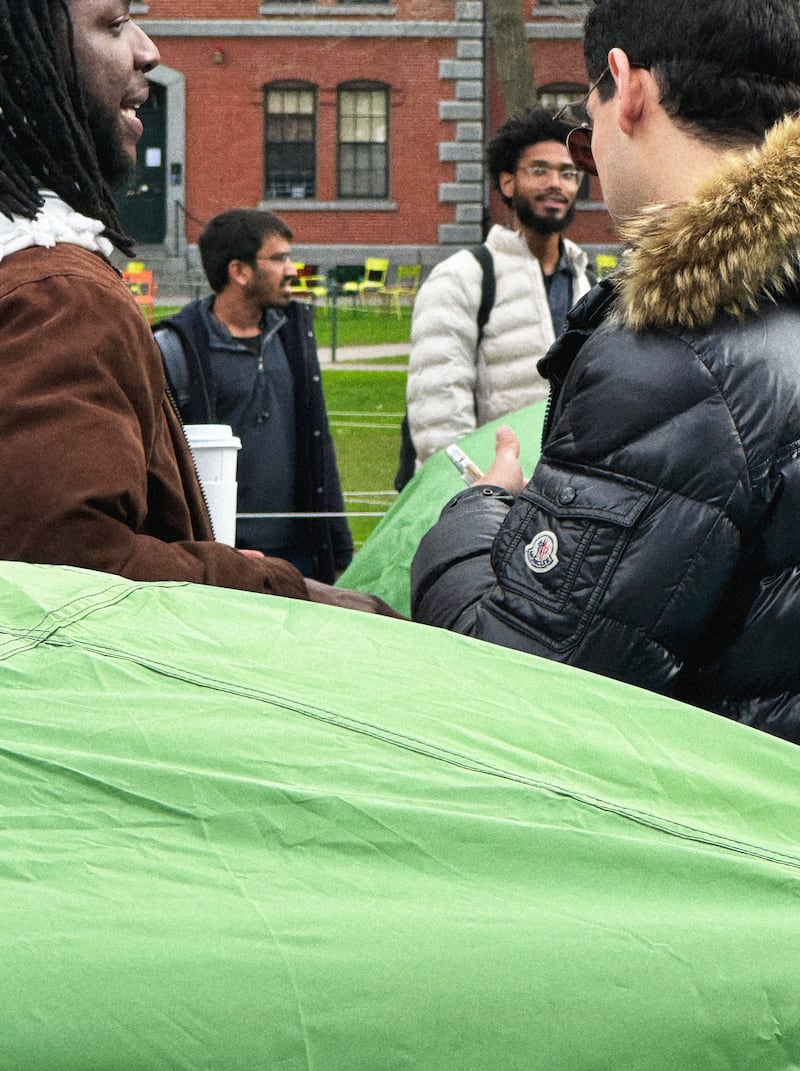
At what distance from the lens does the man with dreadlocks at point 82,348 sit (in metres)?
1.88

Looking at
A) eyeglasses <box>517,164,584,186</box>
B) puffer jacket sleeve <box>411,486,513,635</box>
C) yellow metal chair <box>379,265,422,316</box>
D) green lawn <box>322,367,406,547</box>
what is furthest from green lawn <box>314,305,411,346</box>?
puffer jacket sleeve <box>411,486,513,635</box>

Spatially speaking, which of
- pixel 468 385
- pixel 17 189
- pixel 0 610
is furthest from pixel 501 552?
pixel 468 385

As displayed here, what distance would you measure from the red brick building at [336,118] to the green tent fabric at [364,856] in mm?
28116

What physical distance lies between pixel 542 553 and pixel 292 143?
29.9 metres

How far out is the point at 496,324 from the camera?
16.5 ft

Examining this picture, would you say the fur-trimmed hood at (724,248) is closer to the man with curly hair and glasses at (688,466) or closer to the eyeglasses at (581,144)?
the man with curly hair and glasses at (688,466)

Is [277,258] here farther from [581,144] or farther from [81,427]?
[81,427]

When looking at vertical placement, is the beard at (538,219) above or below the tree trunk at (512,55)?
below

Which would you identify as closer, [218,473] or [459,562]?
[459,562]

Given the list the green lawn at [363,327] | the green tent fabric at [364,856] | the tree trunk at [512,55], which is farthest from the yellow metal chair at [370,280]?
the green tent fabric at [364,856]

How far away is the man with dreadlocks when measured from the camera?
1.88 metres

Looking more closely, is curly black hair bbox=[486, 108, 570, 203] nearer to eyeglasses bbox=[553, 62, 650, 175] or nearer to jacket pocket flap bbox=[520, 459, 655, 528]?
eyeglasses bbox=[553, 62, 650, 175]

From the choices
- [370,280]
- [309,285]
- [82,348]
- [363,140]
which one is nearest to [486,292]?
[82,348]

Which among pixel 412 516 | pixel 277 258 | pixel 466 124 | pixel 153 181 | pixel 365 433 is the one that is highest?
pixel 466 124
